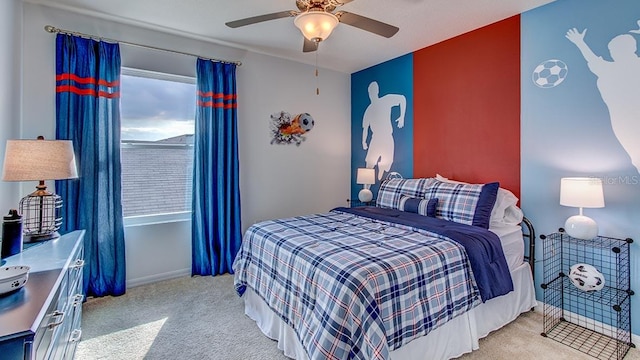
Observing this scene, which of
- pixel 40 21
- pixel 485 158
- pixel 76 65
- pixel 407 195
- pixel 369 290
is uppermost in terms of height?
pixel 40 21

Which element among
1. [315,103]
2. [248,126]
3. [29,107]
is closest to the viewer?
[29,107]

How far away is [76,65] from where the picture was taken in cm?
282

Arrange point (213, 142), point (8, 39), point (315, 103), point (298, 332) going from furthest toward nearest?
point (315, 103) < point (213, 142) < point (8, 39) < point (298, 332)

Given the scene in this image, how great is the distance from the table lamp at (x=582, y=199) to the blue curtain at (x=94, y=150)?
388 centimetres

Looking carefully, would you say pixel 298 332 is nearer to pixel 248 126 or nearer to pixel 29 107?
pixel 248 126

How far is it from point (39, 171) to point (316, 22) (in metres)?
1.96

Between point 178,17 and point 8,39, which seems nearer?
point 8,39

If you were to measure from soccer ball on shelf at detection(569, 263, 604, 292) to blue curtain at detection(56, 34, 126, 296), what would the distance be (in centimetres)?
397

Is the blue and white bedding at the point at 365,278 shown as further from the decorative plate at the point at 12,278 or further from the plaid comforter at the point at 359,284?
the decorative plate at the point at 12,278

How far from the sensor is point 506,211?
9.53 ft

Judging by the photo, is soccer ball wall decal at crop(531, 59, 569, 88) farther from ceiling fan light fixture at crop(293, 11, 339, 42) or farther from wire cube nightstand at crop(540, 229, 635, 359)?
ceiling fan light fixture at crop(293, 11, 339, 42)

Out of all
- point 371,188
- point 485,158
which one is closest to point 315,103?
point 371,188

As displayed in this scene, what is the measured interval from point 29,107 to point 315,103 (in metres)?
3.11

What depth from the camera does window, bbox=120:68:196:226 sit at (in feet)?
10.6
